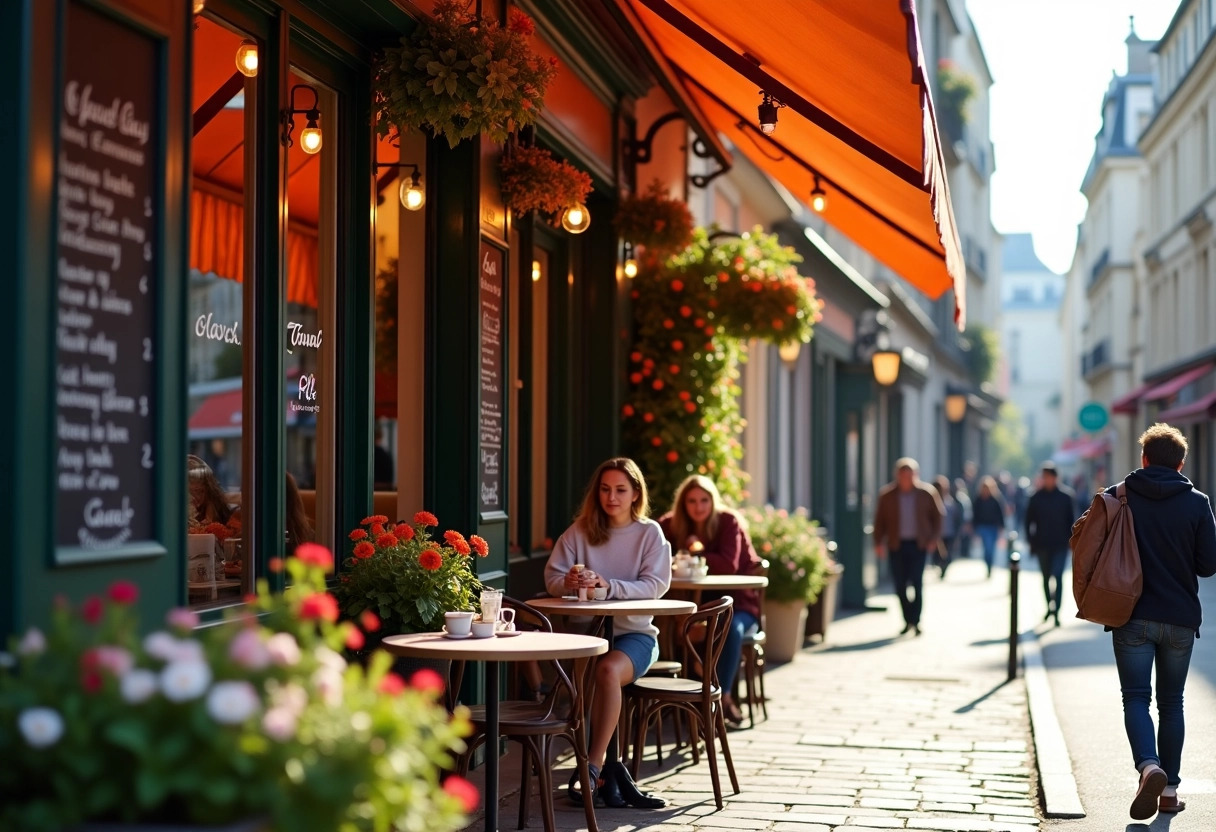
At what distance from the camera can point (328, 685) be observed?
2.84 m

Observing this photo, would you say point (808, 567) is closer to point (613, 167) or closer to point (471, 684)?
point (613, 167)

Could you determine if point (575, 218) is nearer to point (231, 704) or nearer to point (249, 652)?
point (249, 652)

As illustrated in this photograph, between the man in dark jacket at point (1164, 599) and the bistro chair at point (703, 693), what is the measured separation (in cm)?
182

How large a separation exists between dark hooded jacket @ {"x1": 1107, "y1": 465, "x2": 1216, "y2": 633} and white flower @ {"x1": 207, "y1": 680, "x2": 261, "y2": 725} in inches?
206

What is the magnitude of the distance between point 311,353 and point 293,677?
162 inches

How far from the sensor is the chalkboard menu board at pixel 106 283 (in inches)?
157

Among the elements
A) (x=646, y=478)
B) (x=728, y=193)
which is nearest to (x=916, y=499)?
(x=728, y=193)

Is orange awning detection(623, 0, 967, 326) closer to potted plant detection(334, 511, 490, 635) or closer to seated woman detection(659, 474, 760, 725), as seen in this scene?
seated woman detection(659, 474, 760, 725)

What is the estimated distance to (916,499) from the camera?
53.5ft

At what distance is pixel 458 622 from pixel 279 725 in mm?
3126

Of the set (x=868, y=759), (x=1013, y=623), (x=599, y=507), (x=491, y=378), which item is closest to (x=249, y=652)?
(x=599, y=507)

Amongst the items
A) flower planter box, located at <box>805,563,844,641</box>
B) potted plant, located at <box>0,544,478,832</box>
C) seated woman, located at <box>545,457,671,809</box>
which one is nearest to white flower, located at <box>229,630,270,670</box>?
potted plant, located at <box>0,544,478,832</box>

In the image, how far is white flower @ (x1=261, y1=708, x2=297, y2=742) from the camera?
2684 millimetres

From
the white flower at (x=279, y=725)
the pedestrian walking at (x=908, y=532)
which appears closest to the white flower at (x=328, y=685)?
the white flower at (x=279, y=725)
